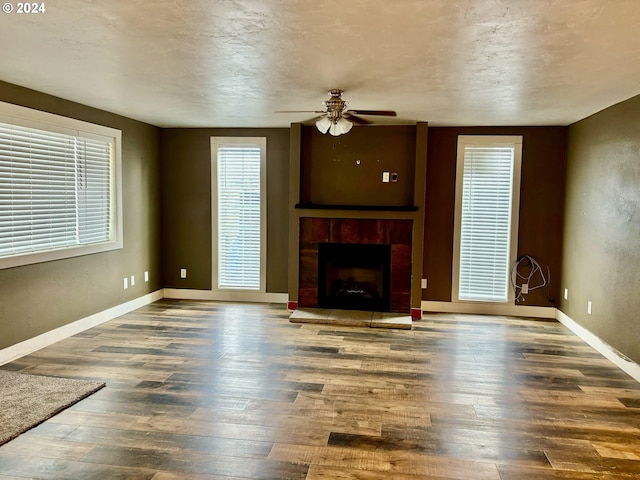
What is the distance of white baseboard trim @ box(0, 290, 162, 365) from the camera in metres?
4.29

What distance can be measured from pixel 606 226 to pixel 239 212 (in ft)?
14.3

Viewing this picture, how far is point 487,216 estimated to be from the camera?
6.24 m

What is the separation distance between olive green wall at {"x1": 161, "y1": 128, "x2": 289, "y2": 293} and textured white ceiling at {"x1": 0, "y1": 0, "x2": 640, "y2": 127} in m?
1.64

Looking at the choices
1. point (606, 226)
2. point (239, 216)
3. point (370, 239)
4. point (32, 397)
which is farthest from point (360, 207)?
point (32, 397)

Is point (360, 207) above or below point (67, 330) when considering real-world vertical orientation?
above

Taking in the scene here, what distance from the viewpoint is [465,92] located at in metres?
4.17

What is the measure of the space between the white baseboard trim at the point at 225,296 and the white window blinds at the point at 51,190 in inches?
60.3

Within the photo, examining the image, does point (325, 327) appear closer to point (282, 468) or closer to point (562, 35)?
point (282, 468)

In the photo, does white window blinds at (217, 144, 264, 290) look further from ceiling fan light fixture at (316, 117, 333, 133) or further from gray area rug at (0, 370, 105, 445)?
gray area rug at (0, 370, 105, 445)

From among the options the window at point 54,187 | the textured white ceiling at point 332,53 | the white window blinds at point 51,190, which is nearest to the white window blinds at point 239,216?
the window at point 54,187

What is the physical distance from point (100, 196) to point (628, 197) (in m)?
5.33

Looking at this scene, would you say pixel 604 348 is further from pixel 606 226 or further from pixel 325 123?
pixel 325 123

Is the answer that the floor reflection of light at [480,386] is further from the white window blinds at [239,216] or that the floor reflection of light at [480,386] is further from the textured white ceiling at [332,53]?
the white window blinds at [239,216]

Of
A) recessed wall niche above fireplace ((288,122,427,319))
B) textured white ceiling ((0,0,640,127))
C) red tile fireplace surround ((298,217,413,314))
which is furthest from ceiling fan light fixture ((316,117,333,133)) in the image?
red tile fireplace surround ((298,217,413,314))
